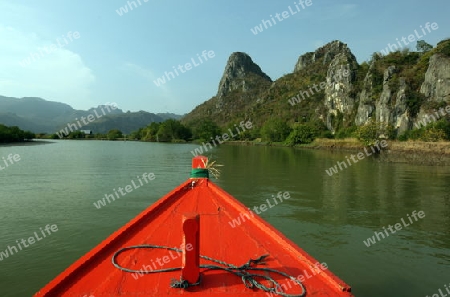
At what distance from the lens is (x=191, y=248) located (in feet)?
7.81

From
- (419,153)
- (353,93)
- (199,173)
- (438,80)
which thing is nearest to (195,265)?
(199,173)

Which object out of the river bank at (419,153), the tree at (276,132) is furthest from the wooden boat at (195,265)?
the tree at (276,132)

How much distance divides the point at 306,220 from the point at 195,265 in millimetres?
7987

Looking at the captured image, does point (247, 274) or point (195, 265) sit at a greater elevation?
point (195, 265)

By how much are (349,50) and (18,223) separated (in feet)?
401

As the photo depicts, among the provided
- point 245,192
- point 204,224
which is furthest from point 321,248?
point 245,192

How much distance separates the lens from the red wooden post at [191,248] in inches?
90.4

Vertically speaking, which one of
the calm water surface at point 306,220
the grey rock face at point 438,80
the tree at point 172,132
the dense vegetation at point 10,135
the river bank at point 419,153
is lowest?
the river bank at point 419,153

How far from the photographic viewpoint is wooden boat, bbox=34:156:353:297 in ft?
8.00

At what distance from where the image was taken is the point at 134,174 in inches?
775

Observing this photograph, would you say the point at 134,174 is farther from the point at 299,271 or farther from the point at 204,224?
the point at 299,271

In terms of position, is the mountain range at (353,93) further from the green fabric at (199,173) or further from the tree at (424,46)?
the green fabric at (199,173)

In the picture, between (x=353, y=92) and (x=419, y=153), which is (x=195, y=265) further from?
(x=353, y=92)

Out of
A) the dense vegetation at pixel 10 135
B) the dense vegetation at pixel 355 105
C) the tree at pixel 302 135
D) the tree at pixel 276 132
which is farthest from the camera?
the tree at pixel 276 132
